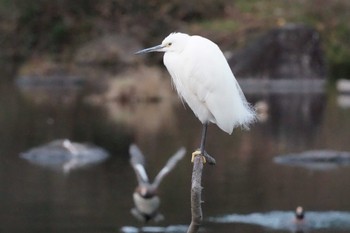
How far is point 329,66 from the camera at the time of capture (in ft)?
168

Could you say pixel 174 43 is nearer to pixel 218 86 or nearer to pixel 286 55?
pixel 218 86

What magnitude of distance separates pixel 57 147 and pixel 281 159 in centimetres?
535

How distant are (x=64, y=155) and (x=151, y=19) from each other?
26.8 m

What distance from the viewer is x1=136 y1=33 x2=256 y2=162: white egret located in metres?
8.94

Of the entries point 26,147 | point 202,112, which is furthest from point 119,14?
point 202,112

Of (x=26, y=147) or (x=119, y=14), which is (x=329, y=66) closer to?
(x=119, y=14)

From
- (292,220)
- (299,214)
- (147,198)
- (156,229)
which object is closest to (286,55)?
(292,220)

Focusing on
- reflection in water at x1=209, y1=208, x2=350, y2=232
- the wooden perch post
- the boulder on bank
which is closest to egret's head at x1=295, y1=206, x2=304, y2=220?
reflection in water at x1=209, y1=208, x2=350, y2=232

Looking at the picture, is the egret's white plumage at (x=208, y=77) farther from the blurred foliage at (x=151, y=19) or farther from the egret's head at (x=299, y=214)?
the blurred foliage at (x=151, y=19)

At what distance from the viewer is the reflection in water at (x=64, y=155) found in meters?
28.2

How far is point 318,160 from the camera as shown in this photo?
2802 centimetres

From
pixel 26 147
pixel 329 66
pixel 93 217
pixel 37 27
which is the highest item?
pixel 37 27

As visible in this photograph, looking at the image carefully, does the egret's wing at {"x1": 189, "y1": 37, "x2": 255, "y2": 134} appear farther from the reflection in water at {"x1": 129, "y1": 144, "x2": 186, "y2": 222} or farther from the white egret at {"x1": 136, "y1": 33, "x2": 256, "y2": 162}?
the reflection in water at {"x1": 129, "y1": 144, "x2": 186, "y2": 222}

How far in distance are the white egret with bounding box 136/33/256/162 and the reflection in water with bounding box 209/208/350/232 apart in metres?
11.8
